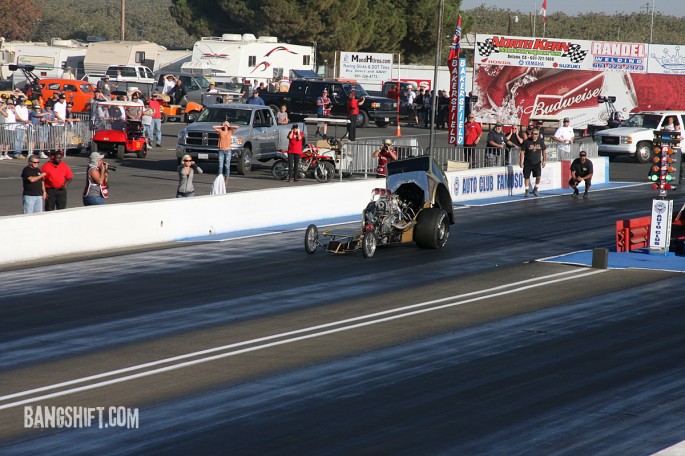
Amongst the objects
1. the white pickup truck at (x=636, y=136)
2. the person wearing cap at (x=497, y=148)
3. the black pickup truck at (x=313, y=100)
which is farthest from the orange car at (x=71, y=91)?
the white pickup truck at (x=636, y=136)

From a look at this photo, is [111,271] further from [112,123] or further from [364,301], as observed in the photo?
[112,123]

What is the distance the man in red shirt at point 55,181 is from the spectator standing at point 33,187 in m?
0.13

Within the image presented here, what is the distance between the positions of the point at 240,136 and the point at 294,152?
7.48 ft

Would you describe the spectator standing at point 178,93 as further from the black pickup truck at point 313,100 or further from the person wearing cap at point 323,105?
the person wearing cap at point 323,105

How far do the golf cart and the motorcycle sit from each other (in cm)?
557

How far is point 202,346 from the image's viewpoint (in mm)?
12078

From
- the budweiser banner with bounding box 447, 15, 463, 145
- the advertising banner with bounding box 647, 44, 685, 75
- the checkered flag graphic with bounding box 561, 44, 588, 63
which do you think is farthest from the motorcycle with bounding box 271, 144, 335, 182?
the advertising banner with bounding box 647, 44, 685, 75

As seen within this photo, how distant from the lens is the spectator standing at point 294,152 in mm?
28812

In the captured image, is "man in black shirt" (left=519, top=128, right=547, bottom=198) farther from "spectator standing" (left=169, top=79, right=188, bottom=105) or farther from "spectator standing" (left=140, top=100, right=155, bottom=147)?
"spectator standing" (left=169, top=79, right=188, bottom=105)

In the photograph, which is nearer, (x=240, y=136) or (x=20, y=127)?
(x=240, y=136)

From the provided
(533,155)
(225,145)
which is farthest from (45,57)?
(533,155)

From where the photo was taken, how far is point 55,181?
1994cm

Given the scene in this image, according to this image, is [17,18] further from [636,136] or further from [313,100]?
[636,136]

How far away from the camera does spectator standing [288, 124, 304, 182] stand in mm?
28812
